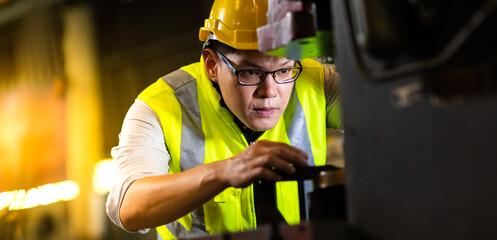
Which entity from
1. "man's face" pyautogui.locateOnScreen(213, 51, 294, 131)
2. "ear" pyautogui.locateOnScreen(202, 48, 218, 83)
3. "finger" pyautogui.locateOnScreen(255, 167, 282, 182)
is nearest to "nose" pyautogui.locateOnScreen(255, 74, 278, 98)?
"man's face" pyautogui.locateOnScreen(213, 51, 294, 131)

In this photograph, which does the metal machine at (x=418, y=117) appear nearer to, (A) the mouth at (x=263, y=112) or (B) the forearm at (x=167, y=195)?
(B) the forearm at (x=167, y=195)

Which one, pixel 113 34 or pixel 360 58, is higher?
pixel 113 34

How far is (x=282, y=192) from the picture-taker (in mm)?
2133

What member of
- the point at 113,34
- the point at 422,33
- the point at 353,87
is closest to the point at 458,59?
the point at 422,33

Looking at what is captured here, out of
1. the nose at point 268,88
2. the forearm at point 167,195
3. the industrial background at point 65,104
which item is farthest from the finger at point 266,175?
the industrial background at point 65,104

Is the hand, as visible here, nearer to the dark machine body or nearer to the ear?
the dark machine body

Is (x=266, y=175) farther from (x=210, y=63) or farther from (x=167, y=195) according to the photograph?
(x=210, y=63)

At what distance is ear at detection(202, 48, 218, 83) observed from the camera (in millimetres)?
2244

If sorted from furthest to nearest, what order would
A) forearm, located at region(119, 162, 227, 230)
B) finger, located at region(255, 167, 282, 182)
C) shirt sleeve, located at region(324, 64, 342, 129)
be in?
shirt sleeve, located at region(324, 64, 342, 129) < forearm, located at region(119, 162, 227, 230) < finger, located at region(255, 167, 282, 182)

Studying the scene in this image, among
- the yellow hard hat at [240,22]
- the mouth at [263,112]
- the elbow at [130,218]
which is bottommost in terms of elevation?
the elbow at [130,218]

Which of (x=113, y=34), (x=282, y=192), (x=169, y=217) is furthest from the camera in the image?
(x=113, y=34)

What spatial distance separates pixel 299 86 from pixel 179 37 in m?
3.88

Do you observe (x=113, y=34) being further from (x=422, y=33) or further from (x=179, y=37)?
(x=422, y=33)

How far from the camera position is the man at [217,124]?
195 centimetres
